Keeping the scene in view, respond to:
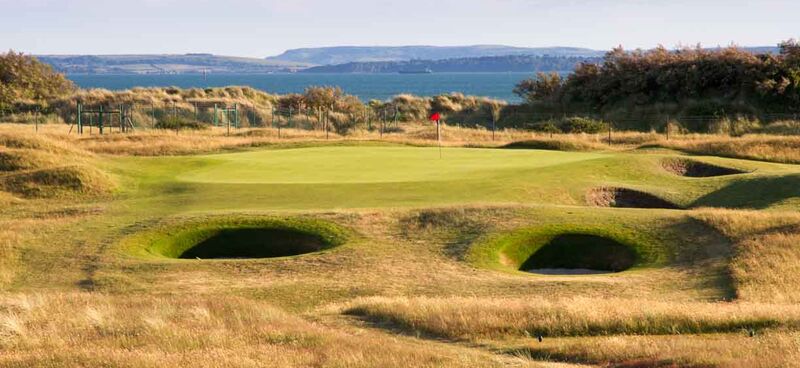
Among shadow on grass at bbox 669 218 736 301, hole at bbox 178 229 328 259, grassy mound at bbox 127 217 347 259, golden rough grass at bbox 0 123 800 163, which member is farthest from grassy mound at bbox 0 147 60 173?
shadow on grass at bbox 669 218 736 301

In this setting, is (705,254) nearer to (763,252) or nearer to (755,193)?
(763,252)

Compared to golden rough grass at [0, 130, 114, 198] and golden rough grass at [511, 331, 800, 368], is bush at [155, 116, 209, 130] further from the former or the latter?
golden rough grass at [511, 331, 800, 368]

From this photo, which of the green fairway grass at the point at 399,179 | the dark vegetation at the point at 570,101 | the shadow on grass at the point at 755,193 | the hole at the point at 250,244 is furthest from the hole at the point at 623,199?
the dark vegetation at the point at 570,101

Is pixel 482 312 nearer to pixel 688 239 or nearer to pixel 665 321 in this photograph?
pixel 665 321

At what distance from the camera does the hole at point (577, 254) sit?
23609mm

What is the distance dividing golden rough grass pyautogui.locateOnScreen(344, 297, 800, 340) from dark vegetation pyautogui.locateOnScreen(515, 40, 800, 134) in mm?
40129

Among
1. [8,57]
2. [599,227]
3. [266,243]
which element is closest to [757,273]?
[599,227]

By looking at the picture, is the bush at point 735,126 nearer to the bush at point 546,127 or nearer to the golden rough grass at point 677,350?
the bush at point 546,127

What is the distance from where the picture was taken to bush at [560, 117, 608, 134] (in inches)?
2260

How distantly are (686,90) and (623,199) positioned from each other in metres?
37.2

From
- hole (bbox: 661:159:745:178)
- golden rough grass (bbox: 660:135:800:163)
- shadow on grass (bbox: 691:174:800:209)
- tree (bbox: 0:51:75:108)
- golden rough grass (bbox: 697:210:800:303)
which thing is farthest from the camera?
tree (bbox: 0:51:75:108)

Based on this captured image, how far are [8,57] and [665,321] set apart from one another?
7747cm

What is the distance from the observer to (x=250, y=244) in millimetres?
24594

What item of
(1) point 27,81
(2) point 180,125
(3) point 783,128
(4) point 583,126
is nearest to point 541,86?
(4) point 583,126
